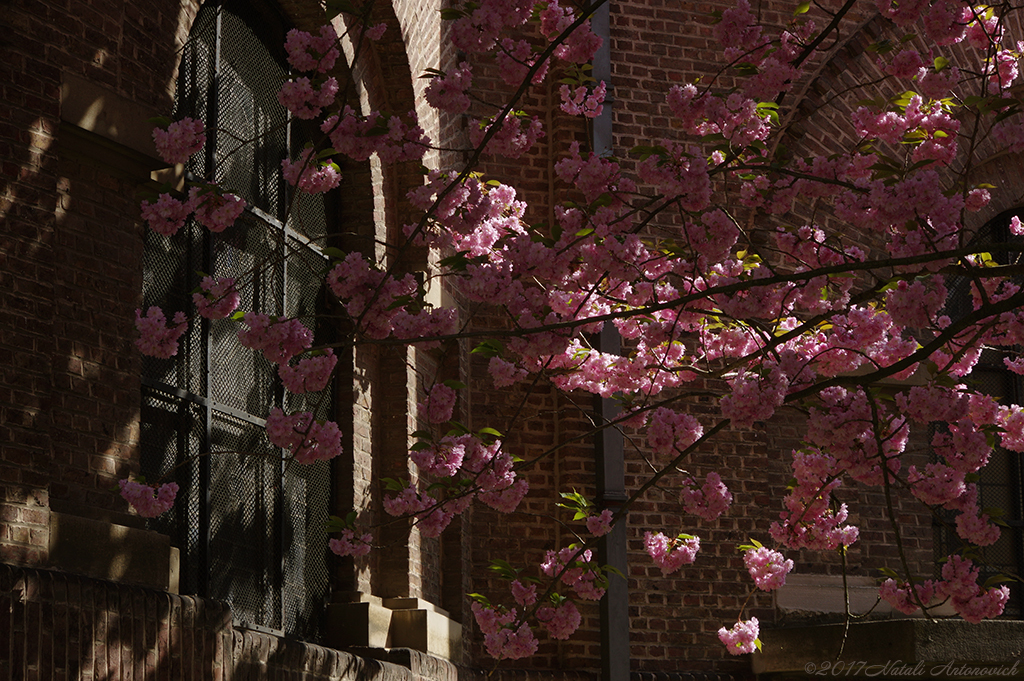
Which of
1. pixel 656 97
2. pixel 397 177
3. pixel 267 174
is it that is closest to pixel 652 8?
pixel 656 97

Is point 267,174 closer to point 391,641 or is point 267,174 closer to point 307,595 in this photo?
point 307,595

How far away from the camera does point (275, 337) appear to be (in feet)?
17.0

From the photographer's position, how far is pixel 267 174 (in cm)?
728

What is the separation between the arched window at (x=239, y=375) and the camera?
20.2 feet

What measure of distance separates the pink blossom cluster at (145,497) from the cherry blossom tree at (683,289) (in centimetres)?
1

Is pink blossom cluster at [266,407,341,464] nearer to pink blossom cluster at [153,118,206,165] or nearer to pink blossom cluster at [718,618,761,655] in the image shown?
pink blossom cluster at [153,118,206,165]

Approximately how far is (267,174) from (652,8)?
14.5 feet

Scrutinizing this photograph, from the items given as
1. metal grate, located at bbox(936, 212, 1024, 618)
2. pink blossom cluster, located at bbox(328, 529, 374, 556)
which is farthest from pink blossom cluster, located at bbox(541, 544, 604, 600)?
metal grate, located at bbox(936, 212, 1024, 618)

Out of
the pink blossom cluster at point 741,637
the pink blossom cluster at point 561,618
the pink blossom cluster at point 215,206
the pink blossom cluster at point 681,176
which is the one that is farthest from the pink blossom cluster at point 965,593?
the pink blossom cluster at point 215,206

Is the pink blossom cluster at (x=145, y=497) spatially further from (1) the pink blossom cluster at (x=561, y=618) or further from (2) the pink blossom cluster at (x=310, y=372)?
(1) the pink blossom cluster at (x=561, y=618)

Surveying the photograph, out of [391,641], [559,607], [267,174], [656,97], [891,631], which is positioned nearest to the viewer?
[559,607]

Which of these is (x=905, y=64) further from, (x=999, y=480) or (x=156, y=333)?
(x=999, y=480)

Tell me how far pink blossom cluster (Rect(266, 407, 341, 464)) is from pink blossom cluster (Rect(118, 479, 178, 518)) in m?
0.51

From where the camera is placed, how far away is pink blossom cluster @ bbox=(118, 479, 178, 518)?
5.14m
